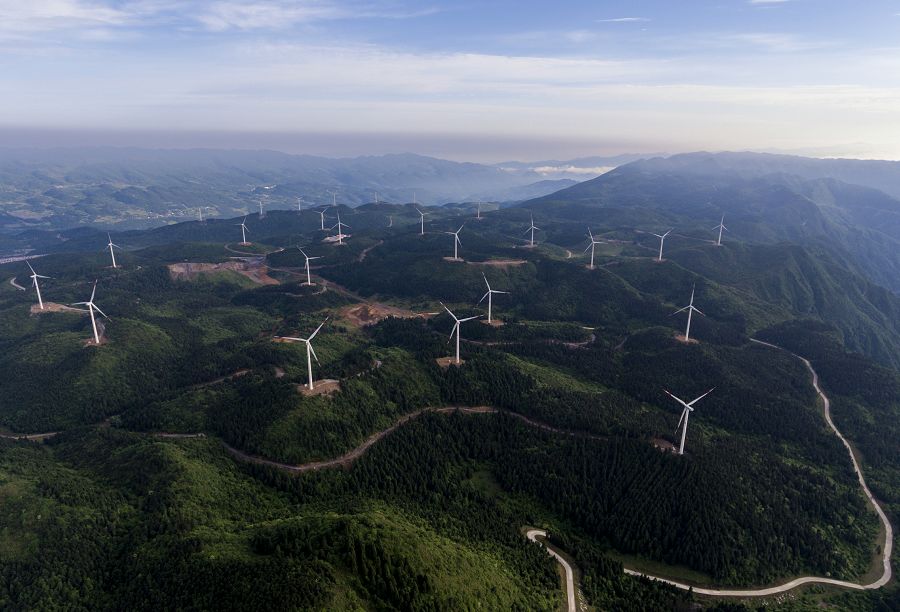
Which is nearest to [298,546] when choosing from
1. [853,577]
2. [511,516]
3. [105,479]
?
[511,516]

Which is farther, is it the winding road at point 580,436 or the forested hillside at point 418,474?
the winding road at point 580,436

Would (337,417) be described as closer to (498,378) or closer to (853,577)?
(498,378)

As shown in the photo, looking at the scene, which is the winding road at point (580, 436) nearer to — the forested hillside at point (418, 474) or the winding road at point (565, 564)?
the winding road at point (565, 564)

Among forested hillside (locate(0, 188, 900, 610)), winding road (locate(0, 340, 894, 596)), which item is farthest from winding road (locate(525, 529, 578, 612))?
forested hillside (locate(0, 188, 900, 610))

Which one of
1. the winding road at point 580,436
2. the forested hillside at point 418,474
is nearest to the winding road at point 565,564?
the winding road at point 580,436

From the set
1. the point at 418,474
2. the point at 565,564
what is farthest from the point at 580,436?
the point at 418,474

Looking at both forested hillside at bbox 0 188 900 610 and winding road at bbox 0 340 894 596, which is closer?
forested hillside at bbox 0 188 900 610

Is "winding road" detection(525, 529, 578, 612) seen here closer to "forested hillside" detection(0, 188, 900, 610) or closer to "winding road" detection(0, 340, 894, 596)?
"winding road" detection(0, 340, 894, 596)

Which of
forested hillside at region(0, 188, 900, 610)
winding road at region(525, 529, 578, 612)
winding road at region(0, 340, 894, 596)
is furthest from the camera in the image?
winding road at region(0, 340, 894, 596)

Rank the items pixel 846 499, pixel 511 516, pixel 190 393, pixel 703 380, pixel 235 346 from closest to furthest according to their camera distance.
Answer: pixel 511 516
pixel 846 499
pixel 190 393
pixel 703 380
pixel 235 346

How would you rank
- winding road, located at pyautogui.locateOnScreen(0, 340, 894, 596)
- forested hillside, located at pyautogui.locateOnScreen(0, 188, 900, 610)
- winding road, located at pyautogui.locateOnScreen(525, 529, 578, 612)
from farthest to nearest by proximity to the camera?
winding road, located at pyautogui.locateOnScreen(0, 340, 894, 596)
winding road, located at pyautogui.locateOnScreen(525, 529, 578, 612)
forested hillside, located at pyautogui.locateOnScreen(0, 188, 900, 610)

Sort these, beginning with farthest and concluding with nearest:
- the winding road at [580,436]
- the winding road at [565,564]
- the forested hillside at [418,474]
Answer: the winding road at [580,436], the winding road at [565,564], the forested hillside at [418,474]
